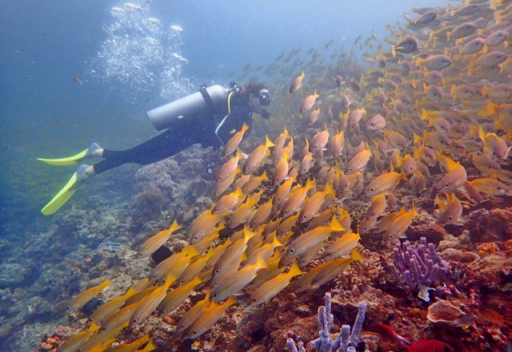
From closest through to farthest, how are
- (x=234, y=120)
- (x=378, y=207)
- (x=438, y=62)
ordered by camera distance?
(x=378, y=207) → (x=438, y=62) → (x=234, y=120)

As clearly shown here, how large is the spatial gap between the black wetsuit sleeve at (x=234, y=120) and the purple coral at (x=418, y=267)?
243 inches

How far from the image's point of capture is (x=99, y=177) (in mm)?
18703

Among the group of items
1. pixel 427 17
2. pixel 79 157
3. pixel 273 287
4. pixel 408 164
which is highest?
pixel 79 157

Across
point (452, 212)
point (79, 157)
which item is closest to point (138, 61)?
point (79, 157)

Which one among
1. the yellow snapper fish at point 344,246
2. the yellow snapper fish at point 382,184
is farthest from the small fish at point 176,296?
the yellow snapper fish at point 382,184

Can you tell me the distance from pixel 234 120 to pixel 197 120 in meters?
1.47

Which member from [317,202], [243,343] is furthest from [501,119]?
[243,343]

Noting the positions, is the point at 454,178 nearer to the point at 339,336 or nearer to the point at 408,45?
the point at 339,336

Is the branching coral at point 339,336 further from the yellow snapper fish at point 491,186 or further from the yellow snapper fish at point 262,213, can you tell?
the yellow snapper fish at point 491,186

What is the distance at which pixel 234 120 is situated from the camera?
8.33m

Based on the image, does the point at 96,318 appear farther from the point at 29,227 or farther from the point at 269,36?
the point at 269,36

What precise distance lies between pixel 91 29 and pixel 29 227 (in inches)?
2671

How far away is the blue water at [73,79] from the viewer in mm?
20062

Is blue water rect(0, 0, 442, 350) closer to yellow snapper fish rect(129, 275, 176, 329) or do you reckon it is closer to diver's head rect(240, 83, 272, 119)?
diver's head rect(240, 83, 272, 119)
